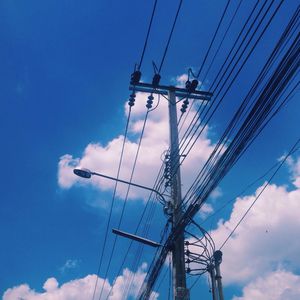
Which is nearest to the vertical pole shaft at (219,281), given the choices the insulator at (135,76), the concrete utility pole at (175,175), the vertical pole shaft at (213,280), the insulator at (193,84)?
the vertical pole shaft at (213,280)

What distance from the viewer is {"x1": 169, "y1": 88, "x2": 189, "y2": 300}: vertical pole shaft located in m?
7.22

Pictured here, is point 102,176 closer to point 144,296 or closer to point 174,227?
point 174,227

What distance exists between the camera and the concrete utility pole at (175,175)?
7293 millimetres

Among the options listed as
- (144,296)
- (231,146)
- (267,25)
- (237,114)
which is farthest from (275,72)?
(144,296)

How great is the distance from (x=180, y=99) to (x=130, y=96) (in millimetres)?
2158

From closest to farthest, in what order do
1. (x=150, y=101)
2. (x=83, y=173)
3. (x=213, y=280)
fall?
(x=213, y=280)
(x=150, y=101)
(x=83, y=173)

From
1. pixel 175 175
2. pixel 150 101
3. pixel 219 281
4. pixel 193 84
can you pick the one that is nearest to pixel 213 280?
pixel 219 281

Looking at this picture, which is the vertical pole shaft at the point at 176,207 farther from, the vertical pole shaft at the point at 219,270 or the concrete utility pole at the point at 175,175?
the vertical pole shaft at the point at 219,270

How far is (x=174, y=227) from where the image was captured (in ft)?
26.5

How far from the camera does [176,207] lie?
8375 mm

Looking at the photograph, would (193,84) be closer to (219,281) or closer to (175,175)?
(175,175)

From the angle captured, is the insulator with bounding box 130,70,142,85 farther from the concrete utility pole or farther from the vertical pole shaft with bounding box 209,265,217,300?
the vertical pole shaft with bounding box 209,265,217,300

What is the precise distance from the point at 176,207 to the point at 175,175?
0.86 meters

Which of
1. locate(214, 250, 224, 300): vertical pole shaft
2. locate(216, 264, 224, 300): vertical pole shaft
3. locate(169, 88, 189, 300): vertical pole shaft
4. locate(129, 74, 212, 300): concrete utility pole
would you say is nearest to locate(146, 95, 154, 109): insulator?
locate(129, 74, 212, 300): concrete utility pole
